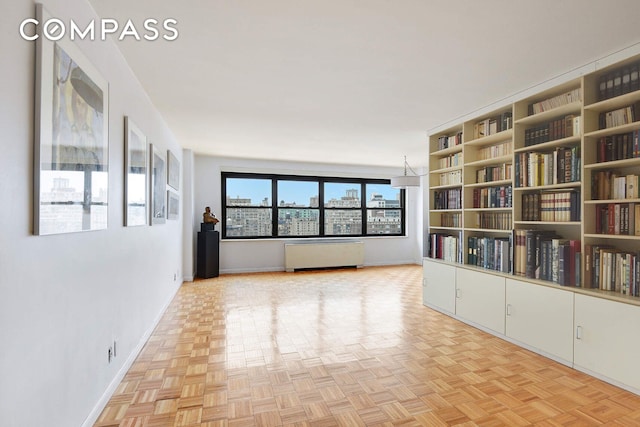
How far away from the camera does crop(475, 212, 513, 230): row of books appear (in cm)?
363

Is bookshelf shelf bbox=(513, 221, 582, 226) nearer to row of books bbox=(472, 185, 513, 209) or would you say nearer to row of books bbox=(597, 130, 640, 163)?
row of books bbox=(472, 185, 513, 209)

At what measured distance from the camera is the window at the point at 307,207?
24.6 ft

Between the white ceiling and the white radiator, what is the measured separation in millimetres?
3876

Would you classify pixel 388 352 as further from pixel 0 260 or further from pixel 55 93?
pixel 55 93

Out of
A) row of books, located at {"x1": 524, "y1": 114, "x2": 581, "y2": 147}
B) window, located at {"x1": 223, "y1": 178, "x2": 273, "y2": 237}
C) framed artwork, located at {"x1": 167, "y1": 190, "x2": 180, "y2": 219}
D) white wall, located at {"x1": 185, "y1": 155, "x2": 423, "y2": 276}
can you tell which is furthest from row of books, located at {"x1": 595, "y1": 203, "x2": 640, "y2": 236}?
window, located at {"x1": 223, "y1": 178, "x2": 273, "y2": 237}

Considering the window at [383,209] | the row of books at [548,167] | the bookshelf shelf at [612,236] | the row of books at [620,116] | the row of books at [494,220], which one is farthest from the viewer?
the window at [383,209]

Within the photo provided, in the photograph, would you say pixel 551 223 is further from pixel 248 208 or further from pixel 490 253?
pixel 248 208

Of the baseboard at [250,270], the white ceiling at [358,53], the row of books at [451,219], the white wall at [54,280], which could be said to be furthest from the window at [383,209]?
the white wall at [54,280]

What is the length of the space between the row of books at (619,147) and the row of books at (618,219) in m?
0.39

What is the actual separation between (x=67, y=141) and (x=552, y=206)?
3829 millimetres

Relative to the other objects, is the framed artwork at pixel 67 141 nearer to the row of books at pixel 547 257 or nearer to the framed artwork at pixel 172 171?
the framed artwork at pixel 172 171

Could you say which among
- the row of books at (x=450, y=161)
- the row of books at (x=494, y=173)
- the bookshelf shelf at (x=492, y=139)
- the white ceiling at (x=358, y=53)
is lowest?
the row of books at (x=494, y=173)

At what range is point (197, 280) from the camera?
6.47m

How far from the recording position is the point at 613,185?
2625 millimetres
